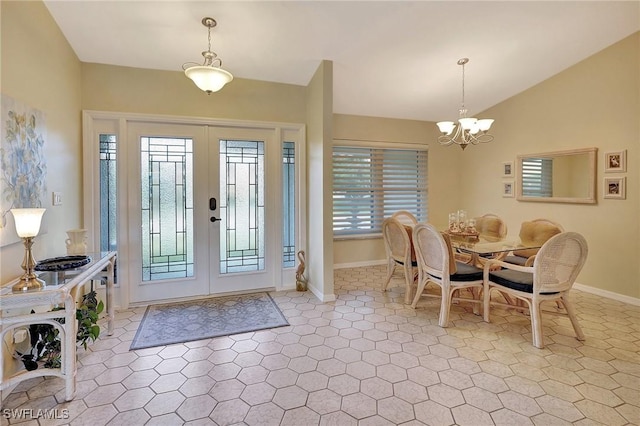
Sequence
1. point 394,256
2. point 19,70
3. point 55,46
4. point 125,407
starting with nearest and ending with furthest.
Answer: point 125,407 → point 19,70 → point 55,46 → point 394,256

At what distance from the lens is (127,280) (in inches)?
134

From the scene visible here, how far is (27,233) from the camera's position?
1824 mm

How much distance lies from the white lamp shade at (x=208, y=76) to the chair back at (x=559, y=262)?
2.91m

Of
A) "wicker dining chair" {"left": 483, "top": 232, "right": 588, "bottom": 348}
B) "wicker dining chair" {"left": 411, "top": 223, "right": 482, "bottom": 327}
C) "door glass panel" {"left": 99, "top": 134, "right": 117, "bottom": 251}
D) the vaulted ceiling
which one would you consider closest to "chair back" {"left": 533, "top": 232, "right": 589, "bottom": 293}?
A: "wicker dining chair" {"left": 483, "top": 232, "right": 588, "bottom": 348}

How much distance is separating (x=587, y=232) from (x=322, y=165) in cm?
344

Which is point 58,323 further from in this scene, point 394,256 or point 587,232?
point 587,232

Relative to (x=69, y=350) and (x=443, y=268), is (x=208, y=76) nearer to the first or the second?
(x=69, y=350)

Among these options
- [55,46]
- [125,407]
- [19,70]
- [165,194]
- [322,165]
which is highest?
[55,46]

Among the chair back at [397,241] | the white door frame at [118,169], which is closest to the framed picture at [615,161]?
the chair back at [397,241]

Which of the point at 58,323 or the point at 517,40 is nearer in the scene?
the point at 58,323

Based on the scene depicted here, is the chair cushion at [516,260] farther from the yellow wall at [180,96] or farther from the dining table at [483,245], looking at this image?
the yellow wall at [180,96]

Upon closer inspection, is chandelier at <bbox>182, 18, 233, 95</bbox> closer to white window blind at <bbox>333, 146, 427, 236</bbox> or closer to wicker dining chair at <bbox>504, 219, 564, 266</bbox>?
white window blind at <bbox>333, 146, 427, 236</bbox>

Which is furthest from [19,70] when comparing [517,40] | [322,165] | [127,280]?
[517,40]

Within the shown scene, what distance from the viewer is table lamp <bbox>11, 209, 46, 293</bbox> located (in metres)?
1.78
